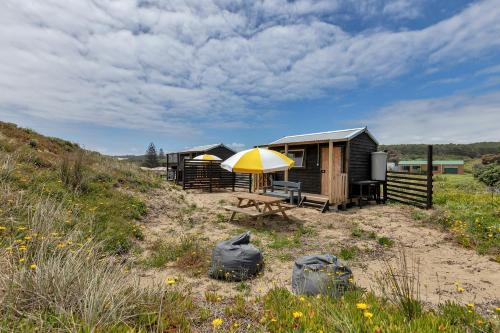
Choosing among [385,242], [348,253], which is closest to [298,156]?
[385,242]

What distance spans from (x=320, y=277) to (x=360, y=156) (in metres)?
9.23

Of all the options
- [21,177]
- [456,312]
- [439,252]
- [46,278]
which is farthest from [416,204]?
[21,177]

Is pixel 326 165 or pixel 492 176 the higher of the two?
pixel 326 165

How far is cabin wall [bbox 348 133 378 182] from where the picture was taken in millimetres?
10539

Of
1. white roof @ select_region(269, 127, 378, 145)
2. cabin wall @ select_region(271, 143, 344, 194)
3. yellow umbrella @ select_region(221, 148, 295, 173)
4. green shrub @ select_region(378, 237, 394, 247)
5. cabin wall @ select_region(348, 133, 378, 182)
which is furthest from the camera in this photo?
cabin wall @ select_region(271, 143, 344, 194)

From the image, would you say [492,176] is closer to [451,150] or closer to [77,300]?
[77,300]

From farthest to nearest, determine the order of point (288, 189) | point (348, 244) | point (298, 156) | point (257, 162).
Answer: point (298, 156)
point (288, 189)
point (257, 162)
point (348, 244)

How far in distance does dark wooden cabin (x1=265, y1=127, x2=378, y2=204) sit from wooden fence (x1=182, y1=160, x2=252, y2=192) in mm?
4271

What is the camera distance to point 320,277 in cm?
Result: 300

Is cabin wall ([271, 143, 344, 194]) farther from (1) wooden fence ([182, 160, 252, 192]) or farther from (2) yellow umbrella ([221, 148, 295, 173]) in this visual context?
(2) yellow umbrella ([221, 148, 295, 173])

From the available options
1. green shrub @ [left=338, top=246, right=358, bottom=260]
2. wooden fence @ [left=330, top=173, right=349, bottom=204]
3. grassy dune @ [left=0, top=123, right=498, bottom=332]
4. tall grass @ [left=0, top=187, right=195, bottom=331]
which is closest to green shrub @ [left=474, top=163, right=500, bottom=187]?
wooden fence @ [left=330, top=173, right=349, bottom=204]

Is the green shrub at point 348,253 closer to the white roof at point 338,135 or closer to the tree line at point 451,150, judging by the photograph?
the white roof at point 338,135

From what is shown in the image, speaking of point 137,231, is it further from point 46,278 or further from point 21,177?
point 46,278

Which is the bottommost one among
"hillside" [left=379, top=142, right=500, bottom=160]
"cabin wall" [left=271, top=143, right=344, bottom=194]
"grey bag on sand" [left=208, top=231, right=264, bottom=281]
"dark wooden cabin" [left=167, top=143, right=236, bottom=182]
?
"grey bag on sand" [left=208, top=231, right=264, bottom=281]
